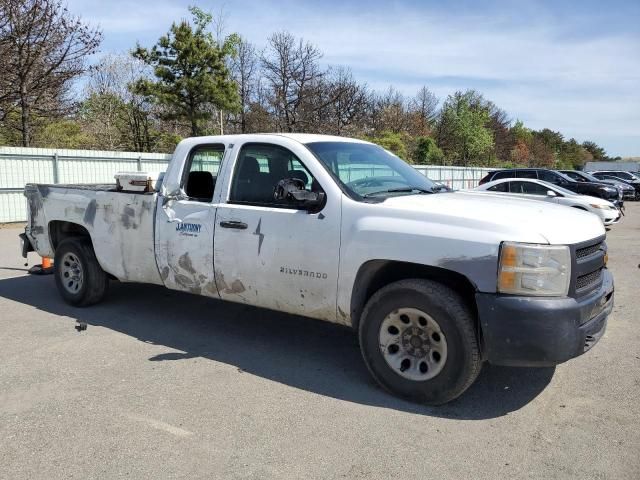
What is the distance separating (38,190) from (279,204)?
3.79 meters

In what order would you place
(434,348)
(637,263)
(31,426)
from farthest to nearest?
(637,263) → (434,348) → (31,426)

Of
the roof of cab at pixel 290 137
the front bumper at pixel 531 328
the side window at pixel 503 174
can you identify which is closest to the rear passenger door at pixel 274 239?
the roof of cab at pixel 290 137

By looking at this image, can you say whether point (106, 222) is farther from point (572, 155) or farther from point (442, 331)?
point (572, 155)

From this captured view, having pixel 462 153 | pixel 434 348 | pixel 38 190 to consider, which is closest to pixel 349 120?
pixel 462 153

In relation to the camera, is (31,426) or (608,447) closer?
(608,447)

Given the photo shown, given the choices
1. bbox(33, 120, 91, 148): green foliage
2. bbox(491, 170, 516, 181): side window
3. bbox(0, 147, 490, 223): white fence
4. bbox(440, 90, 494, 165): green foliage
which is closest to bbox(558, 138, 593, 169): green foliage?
bbox(440, 90, 494, 165): green foliage

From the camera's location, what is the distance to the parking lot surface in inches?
122

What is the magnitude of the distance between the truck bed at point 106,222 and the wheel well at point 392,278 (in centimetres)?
225

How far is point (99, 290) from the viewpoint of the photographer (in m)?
6.22

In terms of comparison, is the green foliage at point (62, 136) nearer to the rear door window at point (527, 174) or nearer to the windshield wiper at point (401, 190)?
the rear door window at point (527, 174)

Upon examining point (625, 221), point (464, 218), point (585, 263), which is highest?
point (464, 218)

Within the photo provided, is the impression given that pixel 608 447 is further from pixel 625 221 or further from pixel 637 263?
pixel 625 221

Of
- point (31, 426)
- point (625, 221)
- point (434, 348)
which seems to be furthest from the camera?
point (625, 221)

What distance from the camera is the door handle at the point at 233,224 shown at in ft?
15.2
